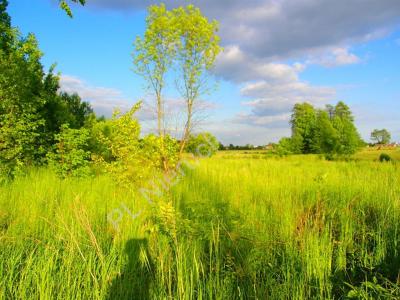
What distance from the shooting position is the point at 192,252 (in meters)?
3.74

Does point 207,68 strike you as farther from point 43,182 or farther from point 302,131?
point 302,131

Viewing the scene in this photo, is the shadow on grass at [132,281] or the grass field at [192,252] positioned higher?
the grass field at [192,252]

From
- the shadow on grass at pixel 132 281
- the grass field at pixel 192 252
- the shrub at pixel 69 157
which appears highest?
the shrub at pixel 69 157

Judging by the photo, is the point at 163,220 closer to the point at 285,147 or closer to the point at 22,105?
the point at 22,105

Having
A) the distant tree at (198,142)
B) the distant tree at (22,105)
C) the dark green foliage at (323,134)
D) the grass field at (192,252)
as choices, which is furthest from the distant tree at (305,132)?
the grass field at (192,252)

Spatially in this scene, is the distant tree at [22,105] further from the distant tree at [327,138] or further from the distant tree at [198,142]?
the distant tree at [327,138]

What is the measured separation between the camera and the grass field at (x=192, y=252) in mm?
2895

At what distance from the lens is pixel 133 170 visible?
29.0ft

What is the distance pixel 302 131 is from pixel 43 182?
122ft

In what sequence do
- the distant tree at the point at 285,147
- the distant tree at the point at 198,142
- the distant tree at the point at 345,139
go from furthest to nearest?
1. the distant tree at the point at 285,147
2. the distant tree at the point at 345,139
3. the distant tree at the point at 198,142

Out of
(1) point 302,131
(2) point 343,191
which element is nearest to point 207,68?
(2) point 343,191

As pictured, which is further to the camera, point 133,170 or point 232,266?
point 133,170

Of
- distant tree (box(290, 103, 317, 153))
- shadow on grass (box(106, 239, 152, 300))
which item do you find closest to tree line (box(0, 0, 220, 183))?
shadow on grass (box(106, 239, 152, 300))

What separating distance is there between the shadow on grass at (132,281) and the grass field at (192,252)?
0.04 ft
